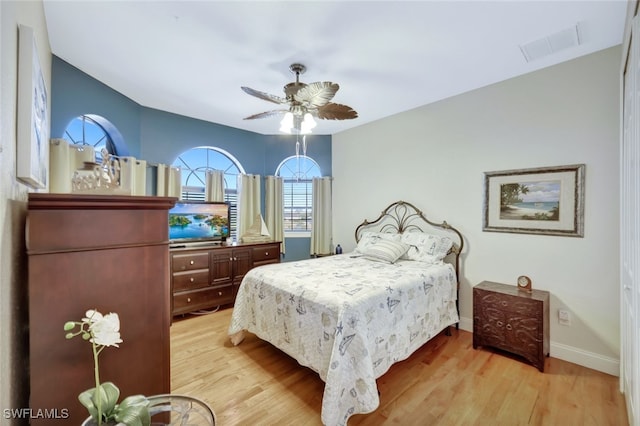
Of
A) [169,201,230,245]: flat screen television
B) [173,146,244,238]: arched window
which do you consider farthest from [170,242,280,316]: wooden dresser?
[173,146,244,238]: arched window

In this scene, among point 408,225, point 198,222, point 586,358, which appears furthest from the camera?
point 198,222

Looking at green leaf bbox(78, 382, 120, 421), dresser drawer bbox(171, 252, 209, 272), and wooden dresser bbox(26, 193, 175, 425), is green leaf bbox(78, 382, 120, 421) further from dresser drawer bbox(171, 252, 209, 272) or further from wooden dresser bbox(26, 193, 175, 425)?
dresser drawer bbox(171, 252, 209, 272)

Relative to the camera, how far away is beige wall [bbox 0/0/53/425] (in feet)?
2.88

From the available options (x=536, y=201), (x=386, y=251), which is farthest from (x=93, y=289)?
(x=536, y=201)

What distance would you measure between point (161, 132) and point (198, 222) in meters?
1.36

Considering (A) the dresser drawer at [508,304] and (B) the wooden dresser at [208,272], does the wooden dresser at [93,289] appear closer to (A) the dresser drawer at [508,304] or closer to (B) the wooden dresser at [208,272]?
(B) the wooden dresser at [208,272]

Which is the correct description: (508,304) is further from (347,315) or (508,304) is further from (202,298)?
(202,298)

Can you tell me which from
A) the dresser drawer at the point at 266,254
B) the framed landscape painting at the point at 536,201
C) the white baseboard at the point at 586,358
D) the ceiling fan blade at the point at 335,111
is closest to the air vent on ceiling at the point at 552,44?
the framed landscape painting at the point at 536,201

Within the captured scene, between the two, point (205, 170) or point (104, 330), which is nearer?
point (104, 330)

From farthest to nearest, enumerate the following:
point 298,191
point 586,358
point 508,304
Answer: point 298,191 → point 508,304 → point 586,358

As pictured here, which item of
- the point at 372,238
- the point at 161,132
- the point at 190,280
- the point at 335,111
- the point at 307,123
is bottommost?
the point at 190,280

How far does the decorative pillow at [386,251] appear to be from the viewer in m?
3.09

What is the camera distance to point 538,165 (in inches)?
104

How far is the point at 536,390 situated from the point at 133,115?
5.00m
